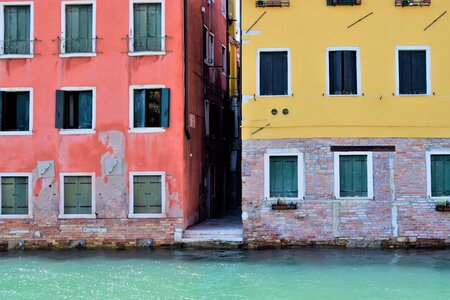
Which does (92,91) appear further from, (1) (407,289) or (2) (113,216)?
(1) (407,289)

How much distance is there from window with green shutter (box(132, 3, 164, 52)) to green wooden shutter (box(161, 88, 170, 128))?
1198 mm

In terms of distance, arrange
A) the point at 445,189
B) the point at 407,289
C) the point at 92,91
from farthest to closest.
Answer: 1. the point at 92,91
2. the point at 445,189
3. the point at 407,289

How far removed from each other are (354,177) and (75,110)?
7588mm

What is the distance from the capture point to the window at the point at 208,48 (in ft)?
63.3

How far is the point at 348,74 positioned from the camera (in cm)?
1569

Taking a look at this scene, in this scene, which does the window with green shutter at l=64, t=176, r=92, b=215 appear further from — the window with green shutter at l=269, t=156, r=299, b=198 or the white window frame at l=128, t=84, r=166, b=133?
the window with green shutter at l=269, t=156, r=299, b=198

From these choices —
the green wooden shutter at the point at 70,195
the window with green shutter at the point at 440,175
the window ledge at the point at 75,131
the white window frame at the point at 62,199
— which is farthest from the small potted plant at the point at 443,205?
the green wooden shutter at the point at 70,195

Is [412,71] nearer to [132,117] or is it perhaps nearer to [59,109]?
[132,117]

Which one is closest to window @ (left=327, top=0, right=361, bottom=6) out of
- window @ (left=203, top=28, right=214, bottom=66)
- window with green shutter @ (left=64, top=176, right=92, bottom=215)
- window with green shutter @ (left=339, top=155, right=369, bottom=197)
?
window with green shutter @ (left=339, top=155, right=369, bottom=197)

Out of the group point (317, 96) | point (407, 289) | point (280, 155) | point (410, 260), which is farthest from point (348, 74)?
point (407, 289)

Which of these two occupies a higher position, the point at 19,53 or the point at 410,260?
the point at 19,53

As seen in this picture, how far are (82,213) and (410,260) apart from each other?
328 inches

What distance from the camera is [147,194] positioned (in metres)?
16.2

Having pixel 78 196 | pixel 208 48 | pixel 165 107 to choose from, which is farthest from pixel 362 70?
pixel 78 196
